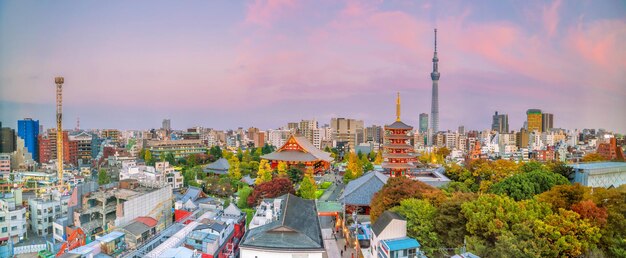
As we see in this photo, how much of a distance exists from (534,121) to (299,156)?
1893 centimetres

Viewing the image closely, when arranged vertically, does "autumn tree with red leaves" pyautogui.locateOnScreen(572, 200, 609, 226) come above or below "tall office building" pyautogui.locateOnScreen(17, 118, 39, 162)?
below

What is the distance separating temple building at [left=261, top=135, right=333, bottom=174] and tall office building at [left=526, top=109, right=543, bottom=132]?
1525 cm

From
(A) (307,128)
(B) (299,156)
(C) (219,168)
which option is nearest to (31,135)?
(C) (219,168)

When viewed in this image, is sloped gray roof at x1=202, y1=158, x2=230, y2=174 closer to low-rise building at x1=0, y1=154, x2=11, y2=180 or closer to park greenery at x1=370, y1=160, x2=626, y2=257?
low-rise building at x1=0, y1=154, x2=11, y2=180

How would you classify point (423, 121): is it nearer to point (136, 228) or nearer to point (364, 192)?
point (364, 192)

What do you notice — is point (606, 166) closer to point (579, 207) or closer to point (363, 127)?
point (579, 207)

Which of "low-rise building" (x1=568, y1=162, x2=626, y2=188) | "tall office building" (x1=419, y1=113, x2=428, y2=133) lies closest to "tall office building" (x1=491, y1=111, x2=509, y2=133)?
"tall office building" (x1=419, y1=113, x2=428, y2=133)

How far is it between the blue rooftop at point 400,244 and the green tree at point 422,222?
0.67m

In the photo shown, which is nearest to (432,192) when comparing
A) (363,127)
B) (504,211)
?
(504,211)

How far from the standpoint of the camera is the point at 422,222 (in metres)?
6.61

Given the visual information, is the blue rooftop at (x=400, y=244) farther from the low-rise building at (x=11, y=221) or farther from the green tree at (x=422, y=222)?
the low-rise building at (x=11, y=221)

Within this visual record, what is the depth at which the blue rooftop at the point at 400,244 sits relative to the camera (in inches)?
223

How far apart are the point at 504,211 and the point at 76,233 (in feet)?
29.6

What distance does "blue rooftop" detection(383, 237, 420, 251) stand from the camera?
5676 mm
